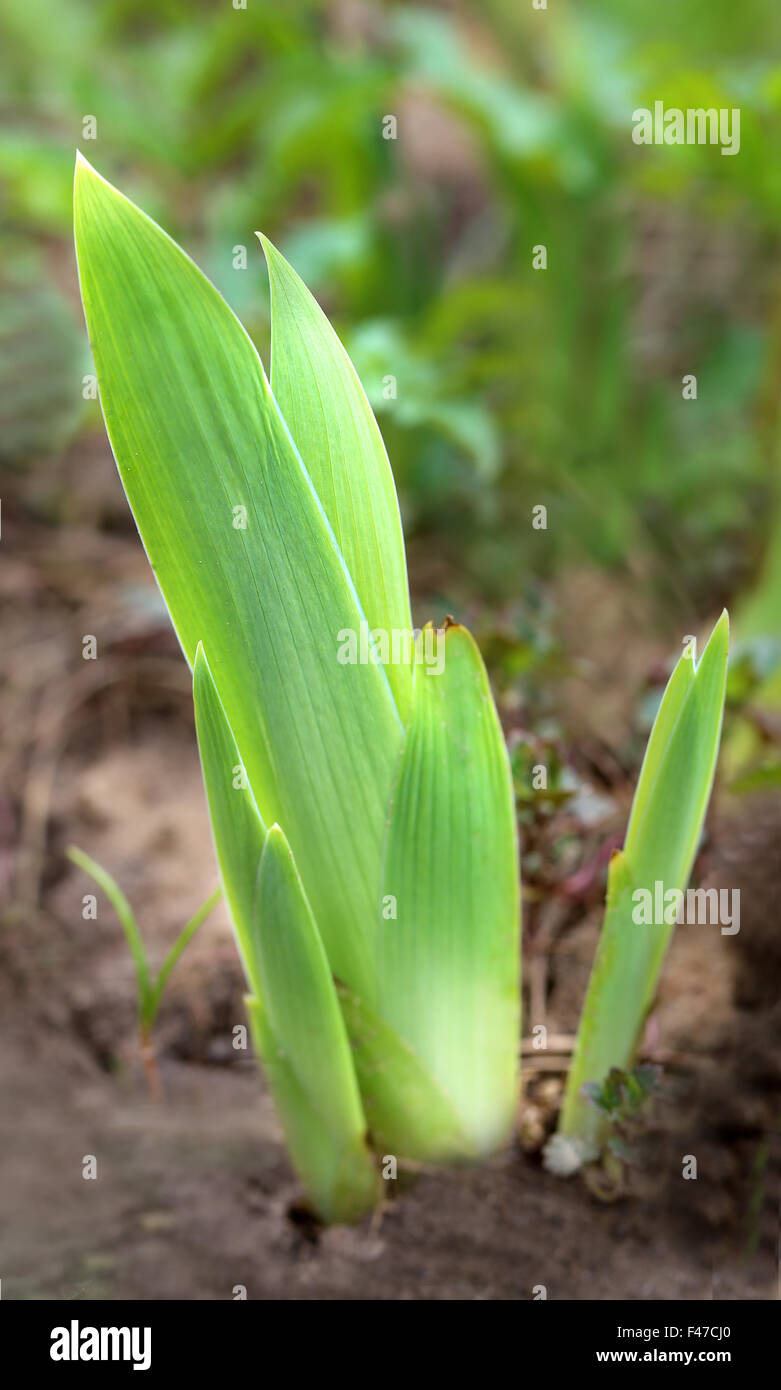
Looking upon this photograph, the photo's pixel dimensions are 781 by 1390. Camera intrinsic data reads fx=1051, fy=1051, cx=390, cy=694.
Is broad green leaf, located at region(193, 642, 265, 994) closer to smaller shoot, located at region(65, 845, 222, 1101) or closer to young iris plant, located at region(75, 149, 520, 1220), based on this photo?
young iris plant, located at region(75, 149, 520, 1220)

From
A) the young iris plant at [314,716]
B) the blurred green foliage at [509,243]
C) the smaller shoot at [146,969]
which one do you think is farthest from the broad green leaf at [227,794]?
the blurred green foliage at [509,243]

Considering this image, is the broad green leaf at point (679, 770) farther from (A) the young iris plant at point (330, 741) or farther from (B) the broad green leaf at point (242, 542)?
(B) the broad green leaf at point (242, 542)

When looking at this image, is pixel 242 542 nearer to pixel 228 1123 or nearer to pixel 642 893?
pixel 642 893

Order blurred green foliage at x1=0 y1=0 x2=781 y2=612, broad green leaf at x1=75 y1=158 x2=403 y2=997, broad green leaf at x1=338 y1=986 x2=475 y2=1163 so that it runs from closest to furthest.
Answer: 1. broad green leaf at x1=75 y1=158 x2=403 y2=997
2. broad green leaf at x1=338 y1=986 x2=475 y2=1163
3. blurred green foliage at x1=0 y1=0 x2=781 y2=612

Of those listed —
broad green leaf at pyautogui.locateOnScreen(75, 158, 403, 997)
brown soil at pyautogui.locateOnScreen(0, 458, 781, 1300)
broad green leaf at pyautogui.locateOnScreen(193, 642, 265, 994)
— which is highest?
broad green leaf at pyautogui.locateOnScreen(75, 158, 403, 997)

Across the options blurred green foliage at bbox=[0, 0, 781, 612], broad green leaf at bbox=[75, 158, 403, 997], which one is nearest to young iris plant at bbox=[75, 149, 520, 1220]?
broad green leaf at bbox=[75, 158, 403, 997]

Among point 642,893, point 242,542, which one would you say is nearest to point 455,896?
point 642,893
